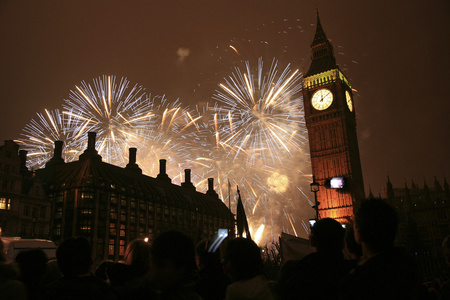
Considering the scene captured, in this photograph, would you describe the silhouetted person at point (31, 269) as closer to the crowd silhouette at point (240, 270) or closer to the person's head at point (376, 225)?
the crowd silhouette at point (240, 270)

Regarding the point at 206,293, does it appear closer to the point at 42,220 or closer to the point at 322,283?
the point at 322,283

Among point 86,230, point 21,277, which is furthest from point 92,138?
point 21,277

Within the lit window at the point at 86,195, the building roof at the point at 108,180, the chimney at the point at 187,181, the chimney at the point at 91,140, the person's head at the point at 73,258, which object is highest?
the chimney at the point at 91,140

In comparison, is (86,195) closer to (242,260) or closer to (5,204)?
(5,204)

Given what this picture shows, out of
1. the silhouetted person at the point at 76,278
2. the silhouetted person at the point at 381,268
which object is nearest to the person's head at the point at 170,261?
the silhouetted person at the point at 76,278

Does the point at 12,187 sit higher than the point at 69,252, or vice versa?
the point at 12,187

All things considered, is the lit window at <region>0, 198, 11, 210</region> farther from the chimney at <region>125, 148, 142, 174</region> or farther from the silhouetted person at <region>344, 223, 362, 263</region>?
the silhouetted person at <region>344, 223, 362, 263</region>

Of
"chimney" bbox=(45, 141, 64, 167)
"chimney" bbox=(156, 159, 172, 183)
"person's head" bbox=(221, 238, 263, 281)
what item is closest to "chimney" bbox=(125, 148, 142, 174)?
"chimney" bbox=(156, 159, 172, 183)

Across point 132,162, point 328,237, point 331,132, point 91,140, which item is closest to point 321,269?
point 328,237
